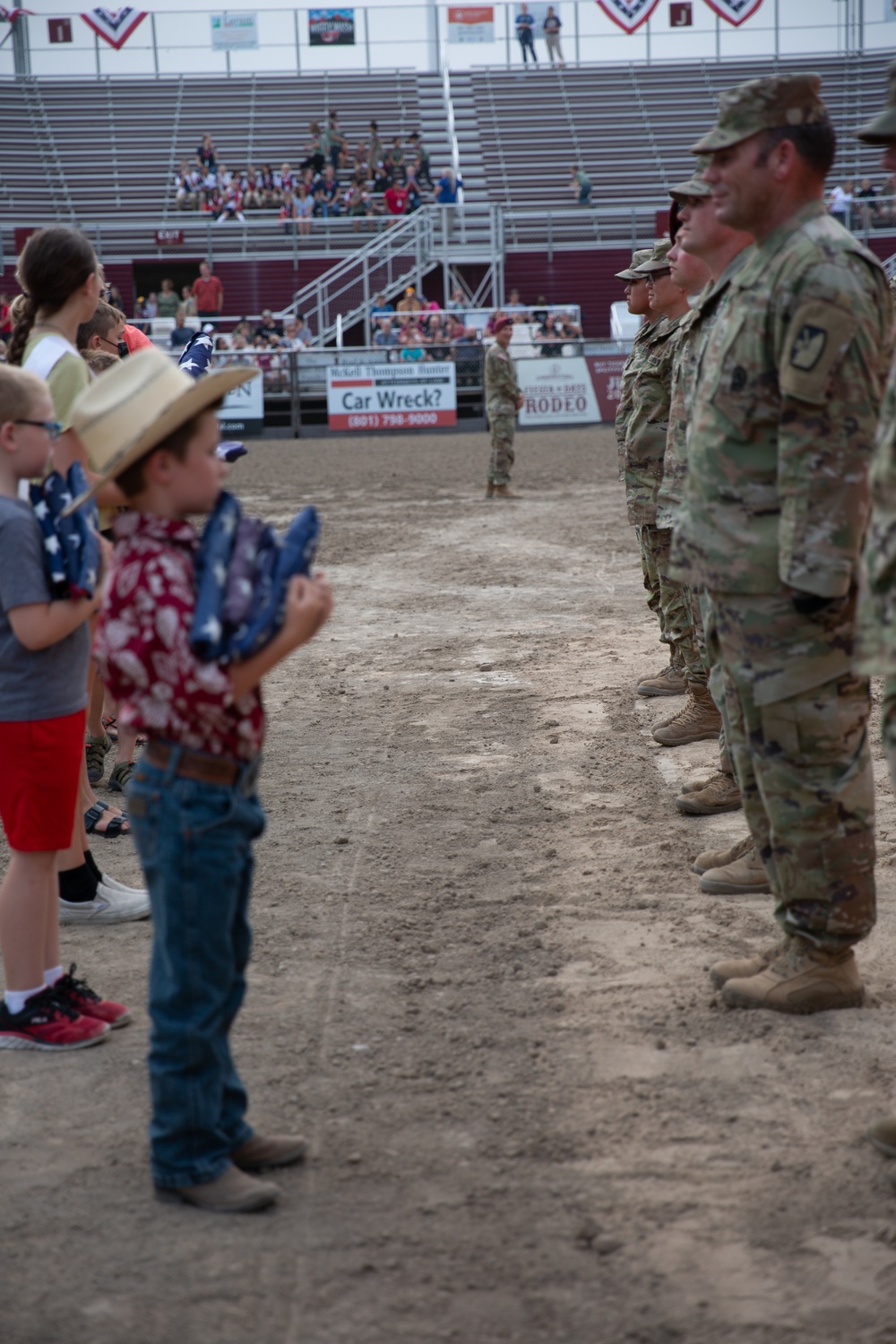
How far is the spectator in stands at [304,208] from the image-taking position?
102 feet

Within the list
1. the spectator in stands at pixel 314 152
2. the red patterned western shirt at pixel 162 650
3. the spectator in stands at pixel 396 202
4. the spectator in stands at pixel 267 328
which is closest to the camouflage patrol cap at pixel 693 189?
the red patterned western shirt at pixel 162 650

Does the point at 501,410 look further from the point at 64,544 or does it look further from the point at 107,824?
the point at 64,544

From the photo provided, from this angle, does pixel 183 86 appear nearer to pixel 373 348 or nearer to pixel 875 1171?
pixel 373 348

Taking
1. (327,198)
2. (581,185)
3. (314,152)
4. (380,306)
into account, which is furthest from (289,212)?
(581,185)

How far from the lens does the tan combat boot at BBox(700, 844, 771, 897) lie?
180 inches

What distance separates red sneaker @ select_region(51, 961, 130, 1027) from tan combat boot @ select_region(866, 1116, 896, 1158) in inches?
77.8

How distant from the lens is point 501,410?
15.6 m

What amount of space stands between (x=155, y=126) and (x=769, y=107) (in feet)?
117

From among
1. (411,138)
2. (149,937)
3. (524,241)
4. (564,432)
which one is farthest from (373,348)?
(149,937)

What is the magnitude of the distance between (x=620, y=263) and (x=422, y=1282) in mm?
30752

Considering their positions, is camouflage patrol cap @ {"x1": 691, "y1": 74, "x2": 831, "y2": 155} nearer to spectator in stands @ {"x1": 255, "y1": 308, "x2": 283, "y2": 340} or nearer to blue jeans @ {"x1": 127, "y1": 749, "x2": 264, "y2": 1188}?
blue jeans @ {"x1": 127, "y1": 749, "x2": 264, "y2": 1188}

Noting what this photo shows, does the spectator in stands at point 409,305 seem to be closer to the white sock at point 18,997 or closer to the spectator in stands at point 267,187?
the spectator in stands at point 267,187

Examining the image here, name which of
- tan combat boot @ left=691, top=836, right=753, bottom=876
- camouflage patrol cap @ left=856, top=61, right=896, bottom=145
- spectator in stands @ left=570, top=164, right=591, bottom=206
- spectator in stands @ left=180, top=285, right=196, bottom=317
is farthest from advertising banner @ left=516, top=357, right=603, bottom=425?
camouflage patrol cap @ left=856, top=61, right=896, bottom=145

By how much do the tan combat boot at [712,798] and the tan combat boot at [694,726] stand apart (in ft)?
2.83
